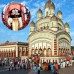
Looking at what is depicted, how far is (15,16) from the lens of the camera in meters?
15.0

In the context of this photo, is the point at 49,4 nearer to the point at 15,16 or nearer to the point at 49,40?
the point at 49,40

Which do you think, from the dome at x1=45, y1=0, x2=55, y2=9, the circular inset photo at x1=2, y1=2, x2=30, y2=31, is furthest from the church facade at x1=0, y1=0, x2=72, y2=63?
the circular inset photo at x1=2, y1=2, x2=30, y2=31

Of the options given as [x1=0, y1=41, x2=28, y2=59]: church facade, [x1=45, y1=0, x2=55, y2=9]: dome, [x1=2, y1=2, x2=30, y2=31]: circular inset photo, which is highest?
[x1=45, y1=0, x2=55, y2=9]: dome

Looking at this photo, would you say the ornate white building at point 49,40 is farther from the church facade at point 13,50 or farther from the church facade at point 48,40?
the church facade at point 13,50

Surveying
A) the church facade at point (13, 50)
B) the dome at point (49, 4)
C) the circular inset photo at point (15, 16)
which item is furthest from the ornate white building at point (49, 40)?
the circular inset photo at point (15, 16)

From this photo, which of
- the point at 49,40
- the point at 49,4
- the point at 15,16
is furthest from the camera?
the point at 49,4

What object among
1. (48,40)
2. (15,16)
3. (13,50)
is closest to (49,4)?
(48,40)

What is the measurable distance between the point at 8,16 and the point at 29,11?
2548 millimetres

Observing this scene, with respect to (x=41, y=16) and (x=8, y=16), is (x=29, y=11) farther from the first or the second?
(x=41, y=16)

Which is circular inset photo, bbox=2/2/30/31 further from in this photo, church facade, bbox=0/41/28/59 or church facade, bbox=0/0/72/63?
church facade, bbox=0/41/28/59

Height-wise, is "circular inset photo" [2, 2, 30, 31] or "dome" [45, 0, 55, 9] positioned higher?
"dome" [45, 0, 55, 9]

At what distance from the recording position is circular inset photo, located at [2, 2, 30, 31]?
1456cm

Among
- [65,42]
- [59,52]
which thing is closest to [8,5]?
[59,52]

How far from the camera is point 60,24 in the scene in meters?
37.9
